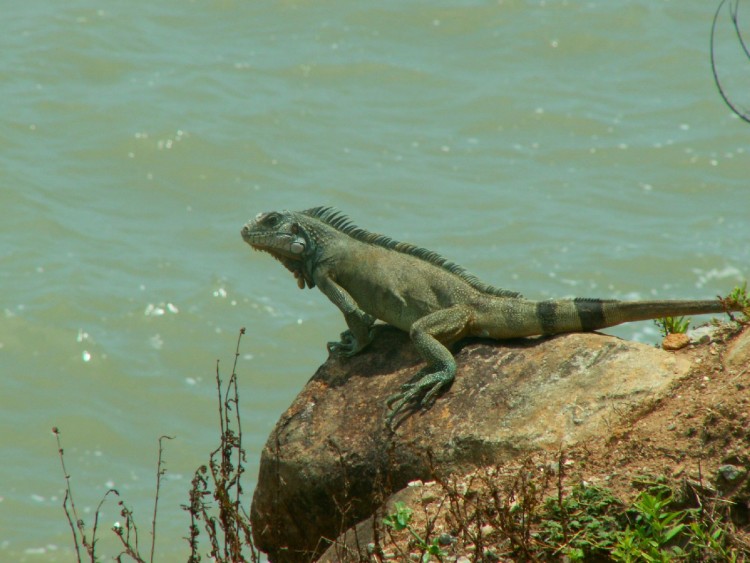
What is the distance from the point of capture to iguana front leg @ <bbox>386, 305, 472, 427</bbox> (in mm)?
6492

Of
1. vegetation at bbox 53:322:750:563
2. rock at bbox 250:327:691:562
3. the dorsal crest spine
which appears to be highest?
the dorsal crest spine

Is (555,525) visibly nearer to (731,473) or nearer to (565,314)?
(731,473)

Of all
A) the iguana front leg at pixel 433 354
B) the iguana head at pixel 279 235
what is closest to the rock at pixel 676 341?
the iguana front leg at pixel 433 354

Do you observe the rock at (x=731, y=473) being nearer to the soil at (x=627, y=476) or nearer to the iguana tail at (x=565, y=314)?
the soil at (x=627, y=476)

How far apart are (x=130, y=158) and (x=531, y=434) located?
1326cm

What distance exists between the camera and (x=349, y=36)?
21219 millimetres

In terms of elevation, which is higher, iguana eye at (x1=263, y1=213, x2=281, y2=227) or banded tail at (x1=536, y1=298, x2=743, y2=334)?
iguana eye at (x1=263, y1=213, x2=281, y2=227)

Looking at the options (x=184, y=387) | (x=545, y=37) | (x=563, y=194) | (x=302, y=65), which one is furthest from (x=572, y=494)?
(x=545, y=37)

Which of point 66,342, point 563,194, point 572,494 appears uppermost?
point 563,194

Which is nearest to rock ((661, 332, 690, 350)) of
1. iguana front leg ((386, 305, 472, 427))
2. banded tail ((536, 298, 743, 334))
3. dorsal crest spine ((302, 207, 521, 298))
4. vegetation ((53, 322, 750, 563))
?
banded tail ((536, 298, 743, 334))

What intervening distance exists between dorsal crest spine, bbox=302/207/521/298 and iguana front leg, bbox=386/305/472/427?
0.20 meters

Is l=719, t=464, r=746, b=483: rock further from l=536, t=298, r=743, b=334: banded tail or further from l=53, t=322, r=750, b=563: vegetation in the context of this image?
l=536, t=298, r=743, b=334: banded tail

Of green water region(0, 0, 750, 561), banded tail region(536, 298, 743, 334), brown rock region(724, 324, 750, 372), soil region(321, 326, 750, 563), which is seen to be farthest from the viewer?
green water region(0, 0, 750, 561)

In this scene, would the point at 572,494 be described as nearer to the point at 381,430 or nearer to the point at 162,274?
the point at 381,430
